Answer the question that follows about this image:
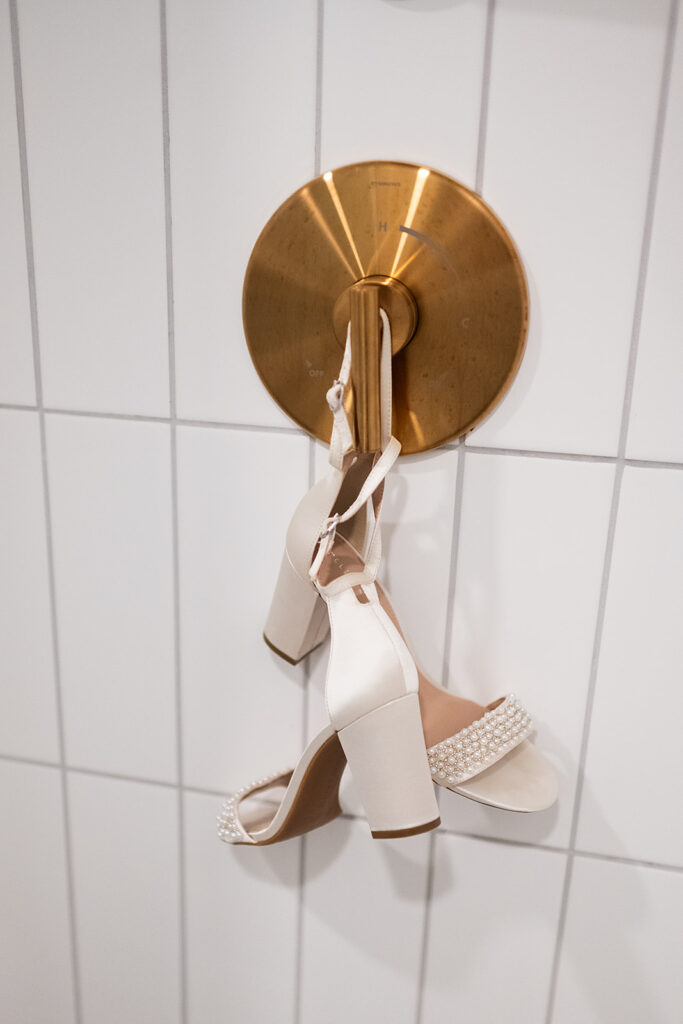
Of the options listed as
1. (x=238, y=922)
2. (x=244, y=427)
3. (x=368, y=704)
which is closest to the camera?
(x=368, y=704)

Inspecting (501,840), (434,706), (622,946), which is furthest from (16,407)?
(622,946)

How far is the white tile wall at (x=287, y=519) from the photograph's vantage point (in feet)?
1.68

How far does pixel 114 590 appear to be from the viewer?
26.3 inches

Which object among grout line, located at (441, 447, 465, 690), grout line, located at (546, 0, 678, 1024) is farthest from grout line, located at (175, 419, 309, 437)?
grout line, located at (546, 0, 678, 1024)

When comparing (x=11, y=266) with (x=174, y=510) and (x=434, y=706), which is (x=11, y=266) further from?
(x=434, y=706)

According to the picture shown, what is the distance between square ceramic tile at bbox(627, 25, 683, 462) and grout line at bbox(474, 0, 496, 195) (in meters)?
0.11

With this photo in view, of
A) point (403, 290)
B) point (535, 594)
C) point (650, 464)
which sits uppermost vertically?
point (403, 290)

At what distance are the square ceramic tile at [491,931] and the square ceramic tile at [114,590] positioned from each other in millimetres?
256

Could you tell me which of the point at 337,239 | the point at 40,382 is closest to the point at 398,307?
the point at 337,239

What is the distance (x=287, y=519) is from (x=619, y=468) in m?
0.24

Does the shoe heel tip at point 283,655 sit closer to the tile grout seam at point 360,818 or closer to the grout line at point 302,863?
the grout line at point 302,863

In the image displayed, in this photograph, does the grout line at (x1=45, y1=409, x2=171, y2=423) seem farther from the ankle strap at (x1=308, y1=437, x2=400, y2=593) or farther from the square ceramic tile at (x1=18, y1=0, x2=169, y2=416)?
the ankle strap at (x1=308, y1=437, x2=400, y2=593)

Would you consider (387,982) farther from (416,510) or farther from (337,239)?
A: (337,239)

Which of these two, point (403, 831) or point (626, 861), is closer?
point (403, 831)
